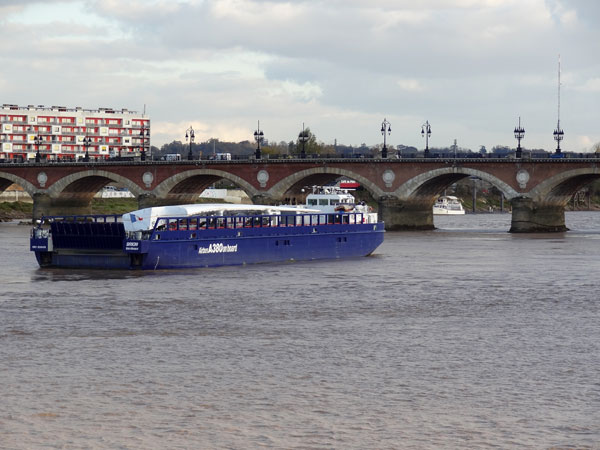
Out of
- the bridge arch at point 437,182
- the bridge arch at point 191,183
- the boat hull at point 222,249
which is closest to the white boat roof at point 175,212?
the boat hull at point 222,249

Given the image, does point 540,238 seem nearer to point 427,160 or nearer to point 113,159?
point 427,160

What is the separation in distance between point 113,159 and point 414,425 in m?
103

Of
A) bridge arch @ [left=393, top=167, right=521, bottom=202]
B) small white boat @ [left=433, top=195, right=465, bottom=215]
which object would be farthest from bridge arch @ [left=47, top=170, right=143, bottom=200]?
small white boat @ [left=433, top=195, right=465, bottom=215]

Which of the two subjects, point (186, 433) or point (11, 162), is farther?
point (11, 162)

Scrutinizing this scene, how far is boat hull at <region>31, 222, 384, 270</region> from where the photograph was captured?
56.3 meters

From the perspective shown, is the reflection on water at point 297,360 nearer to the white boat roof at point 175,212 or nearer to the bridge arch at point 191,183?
the white boat roof at point 175,212

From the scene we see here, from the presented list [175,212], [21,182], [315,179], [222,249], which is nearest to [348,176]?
[315,179]

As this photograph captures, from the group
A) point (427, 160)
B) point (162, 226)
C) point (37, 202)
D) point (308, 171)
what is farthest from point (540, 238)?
→ point (37, 202)

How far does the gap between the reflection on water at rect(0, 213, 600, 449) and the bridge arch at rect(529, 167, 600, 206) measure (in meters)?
39.3

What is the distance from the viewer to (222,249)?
196 ft

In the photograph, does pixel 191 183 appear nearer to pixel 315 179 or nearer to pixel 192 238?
pixel 315 179

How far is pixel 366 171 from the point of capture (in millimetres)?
105938

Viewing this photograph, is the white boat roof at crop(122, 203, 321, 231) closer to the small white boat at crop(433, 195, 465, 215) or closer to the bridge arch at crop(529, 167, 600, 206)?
the bridge arch at crop(529, 167, 600, 206)

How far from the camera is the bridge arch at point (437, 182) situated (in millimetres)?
98750
